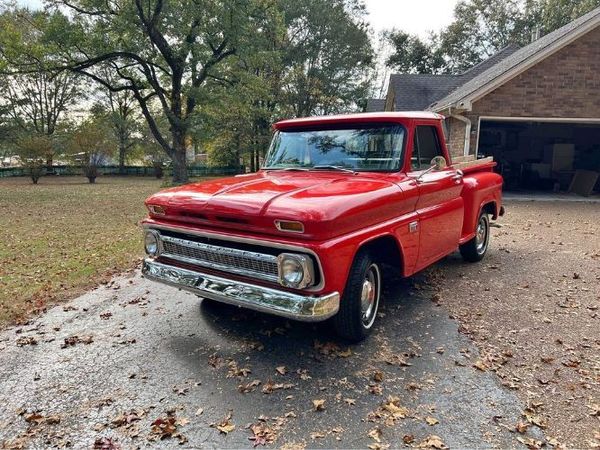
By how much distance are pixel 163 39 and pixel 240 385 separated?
66.3 feet

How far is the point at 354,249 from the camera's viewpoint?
3283mm

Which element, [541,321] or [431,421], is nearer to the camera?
[431,421]

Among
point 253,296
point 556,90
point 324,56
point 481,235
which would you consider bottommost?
point 481,235

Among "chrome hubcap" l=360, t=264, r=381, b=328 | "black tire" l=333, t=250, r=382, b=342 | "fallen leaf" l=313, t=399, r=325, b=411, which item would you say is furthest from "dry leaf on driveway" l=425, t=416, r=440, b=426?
"chrome hubcap" l=360, t=264, r=381, b=328

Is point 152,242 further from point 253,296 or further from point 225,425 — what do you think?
point 225,425

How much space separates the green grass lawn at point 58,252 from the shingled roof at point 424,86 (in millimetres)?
15040

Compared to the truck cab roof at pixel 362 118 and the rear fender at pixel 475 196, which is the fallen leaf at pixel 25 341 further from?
the rear fender at pixel 475 196

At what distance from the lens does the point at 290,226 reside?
304cm

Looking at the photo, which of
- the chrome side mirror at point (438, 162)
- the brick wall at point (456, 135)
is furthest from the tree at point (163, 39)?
the chrome side mirror at point (438, 162)

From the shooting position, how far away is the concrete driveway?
265cm

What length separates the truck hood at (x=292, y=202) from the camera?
304cm

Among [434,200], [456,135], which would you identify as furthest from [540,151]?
[434,200]

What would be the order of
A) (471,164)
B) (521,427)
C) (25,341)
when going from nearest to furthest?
(521,427) → (25,341) → (471,164)

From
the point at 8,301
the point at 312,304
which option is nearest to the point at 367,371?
the point at 312,304
